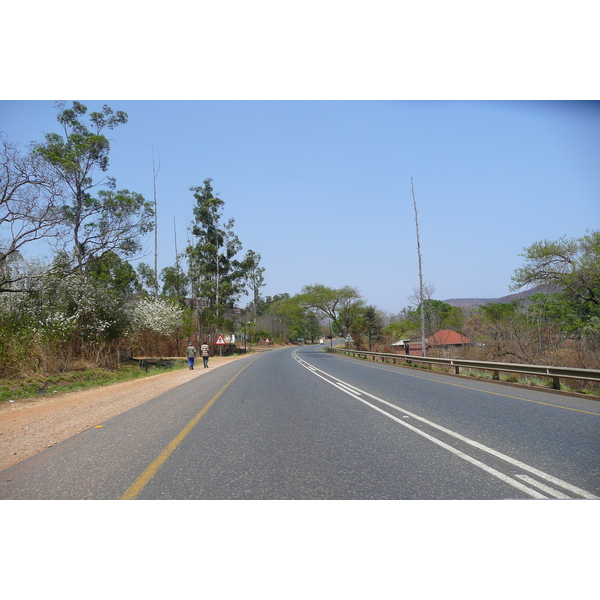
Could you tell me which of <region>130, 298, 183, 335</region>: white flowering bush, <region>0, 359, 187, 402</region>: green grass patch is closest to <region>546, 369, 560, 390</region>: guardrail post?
<region>0, 359, 187, 402</region>: green grass patch

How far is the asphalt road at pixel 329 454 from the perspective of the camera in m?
4.02

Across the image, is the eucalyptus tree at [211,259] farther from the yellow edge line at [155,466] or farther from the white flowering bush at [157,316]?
the yellow edge line at [155,466]

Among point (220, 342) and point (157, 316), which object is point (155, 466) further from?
point (220, 342)

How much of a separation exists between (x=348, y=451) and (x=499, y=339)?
21911 millimetres

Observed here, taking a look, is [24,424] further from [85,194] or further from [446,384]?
[85,194]

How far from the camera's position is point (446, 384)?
13656 millimetres

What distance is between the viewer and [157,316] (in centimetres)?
3712

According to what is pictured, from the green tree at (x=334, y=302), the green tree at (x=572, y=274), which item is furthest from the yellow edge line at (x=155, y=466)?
the green tree at (x=334, y=302)

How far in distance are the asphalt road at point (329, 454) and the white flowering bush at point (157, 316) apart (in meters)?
27.2

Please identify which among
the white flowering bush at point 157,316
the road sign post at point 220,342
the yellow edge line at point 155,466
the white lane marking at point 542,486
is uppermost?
the white flowering bush at point 157,316

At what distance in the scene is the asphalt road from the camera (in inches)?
158

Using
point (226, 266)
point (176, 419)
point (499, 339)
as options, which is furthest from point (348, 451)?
point (226, 266)

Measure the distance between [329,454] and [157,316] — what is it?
114 feet

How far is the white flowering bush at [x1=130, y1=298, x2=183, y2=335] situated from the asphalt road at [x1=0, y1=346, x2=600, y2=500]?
2719 cm
